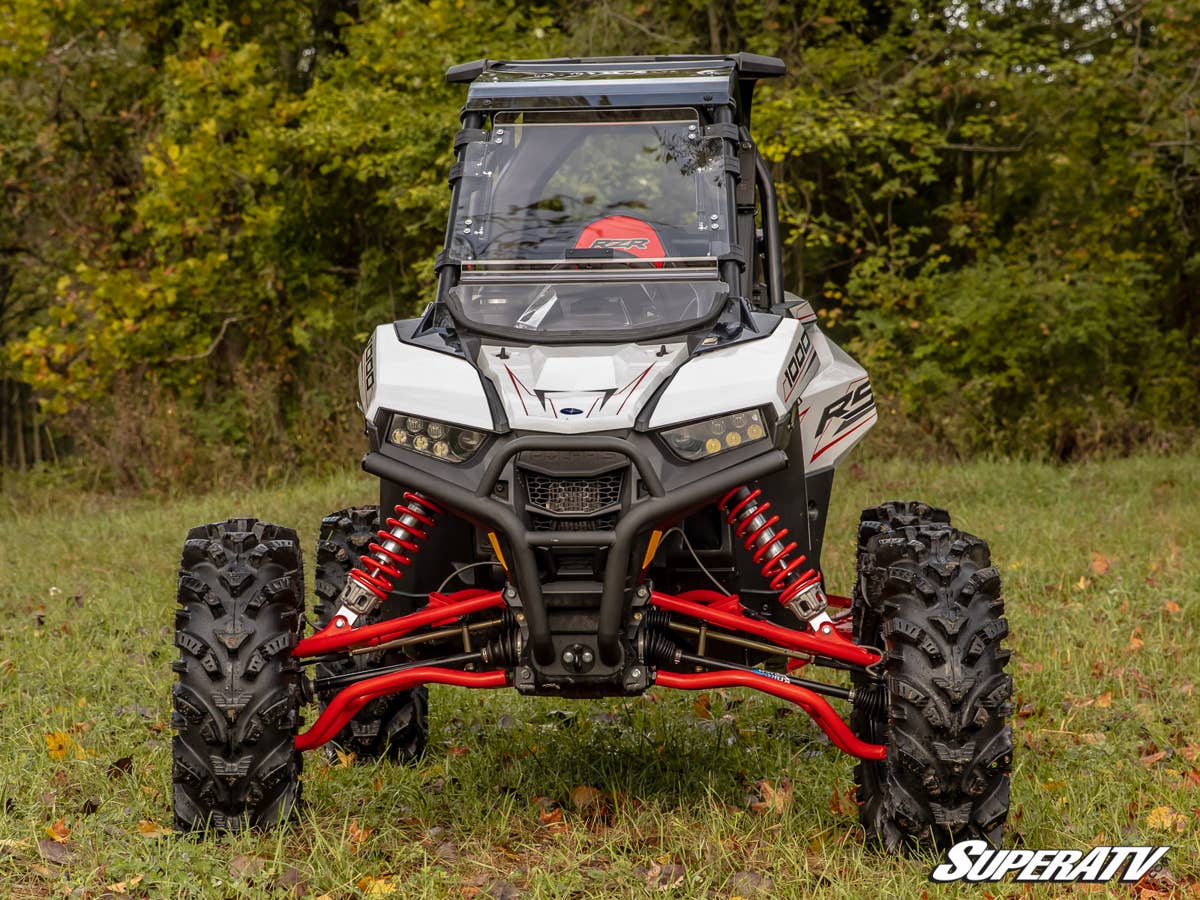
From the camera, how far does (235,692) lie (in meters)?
4.38

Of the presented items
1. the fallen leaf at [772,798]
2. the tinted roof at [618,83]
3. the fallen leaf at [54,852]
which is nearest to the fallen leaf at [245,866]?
the fallen leaf at [54,852]

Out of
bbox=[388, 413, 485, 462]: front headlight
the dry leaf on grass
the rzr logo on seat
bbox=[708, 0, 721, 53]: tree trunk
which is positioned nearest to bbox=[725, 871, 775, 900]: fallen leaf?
bbox=[388, 413, 485, 462]: front headlight

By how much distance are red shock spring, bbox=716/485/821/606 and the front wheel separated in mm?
271

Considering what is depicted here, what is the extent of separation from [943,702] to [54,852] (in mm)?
2698

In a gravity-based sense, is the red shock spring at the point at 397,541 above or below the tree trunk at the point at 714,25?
below

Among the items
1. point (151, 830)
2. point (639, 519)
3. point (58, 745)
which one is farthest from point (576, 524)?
point (58, 745)

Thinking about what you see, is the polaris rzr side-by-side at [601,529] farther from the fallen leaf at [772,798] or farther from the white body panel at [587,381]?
the fallen leaf at [772,798]

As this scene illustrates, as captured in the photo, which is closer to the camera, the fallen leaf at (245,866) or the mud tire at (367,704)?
the fallen leaf at (245,866)

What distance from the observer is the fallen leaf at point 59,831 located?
4523mm

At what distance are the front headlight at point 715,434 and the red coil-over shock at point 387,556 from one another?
87 cm

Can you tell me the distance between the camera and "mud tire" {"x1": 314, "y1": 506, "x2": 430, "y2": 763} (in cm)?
557

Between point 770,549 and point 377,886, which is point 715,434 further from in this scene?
point 377,886

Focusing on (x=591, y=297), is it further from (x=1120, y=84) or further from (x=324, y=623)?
(x=1120, y=84)

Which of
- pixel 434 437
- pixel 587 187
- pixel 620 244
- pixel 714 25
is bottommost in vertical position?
pixel 434 437
